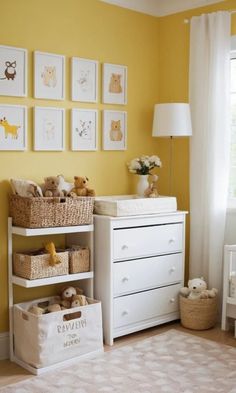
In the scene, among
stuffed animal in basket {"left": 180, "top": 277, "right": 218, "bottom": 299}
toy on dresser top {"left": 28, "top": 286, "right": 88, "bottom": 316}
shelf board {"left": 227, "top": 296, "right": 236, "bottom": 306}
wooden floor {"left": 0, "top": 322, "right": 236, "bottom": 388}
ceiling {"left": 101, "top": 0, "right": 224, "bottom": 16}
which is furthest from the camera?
ceiling {"left": 101, "top": 0, "right": 224, "bottom": 16}

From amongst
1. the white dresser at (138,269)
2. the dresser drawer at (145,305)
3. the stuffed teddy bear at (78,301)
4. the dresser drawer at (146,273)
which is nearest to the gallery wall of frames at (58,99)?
the white dresser at (138,269)

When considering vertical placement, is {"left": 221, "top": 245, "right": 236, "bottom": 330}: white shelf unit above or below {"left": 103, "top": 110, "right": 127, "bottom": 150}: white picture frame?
below

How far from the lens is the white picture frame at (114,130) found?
3.91m

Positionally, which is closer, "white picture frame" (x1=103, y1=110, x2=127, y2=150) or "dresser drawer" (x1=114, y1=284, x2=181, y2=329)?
"dresser drawer" (x1=114, y1=284, x2=181, y2=329)

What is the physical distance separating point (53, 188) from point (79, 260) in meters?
0.49

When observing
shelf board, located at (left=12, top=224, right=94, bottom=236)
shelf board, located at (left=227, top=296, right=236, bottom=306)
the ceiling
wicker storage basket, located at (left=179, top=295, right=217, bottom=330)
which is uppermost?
the ceiling

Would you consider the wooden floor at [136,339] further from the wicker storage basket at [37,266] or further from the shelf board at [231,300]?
the wicker storage basket at [37,266]

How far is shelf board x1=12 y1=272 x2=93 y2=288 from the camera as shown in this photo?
10.3ft

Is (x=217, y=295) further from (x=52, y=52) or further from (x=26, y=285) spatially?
(x=52, y=52)

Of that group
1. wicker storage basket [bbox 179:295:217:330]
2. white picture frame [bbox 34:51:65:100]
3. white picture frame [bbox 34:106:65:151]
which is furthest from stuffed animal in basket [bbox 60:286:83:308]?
white picture frame [bbox 34:51:65:100]

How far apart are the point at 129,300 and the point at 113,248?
402 millimetres

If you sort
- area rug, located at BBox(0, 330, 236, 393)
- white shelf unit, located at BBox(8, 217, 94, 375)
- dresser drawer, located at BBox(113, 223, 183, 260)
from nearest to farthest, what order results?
area rug, located at BBox(0, 330, 236, 393), white shelf unit, located at BBox(8, 217, 94, 375), dresser drawer, located at BBox(113, 223, 183, 260)

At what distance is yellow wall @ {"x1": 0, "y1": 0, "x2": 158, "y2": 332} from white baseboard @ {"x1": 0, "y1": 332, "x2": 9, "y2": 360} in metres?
0.04

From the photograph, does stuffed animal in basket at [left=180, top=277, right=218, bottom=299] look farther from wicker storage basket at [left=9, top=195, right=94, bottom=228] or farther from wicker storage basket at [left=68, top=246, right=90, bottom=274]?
wicker storage basket at [left=9, top=195, right=94, bottom=228]
